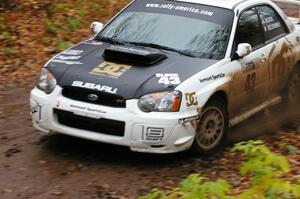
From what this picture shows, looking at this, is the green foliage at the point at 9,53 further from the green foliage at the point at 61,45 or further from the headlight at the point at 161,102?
the headlight at the point at 161,102

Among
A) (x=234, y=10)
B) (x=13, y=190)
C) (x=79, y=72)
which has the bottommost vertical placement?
(x=13, y=190)

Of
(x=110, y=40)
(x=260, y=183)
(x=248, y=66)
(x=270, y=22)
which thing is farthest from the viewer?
(x=270, y=22)

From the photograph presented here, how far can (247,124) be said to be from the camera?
8547 mm

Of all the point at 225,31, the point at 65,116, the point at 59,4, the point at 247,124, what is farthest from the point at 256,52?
the point at 59,4

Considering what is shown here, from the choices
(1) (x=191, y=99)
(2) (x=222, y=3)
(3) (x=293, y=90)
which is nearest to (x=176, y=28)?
(2) (x=222, y=3)

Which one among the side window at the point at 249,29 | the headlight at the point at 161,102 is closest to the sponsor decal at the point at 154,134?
the headlight at the point at 161,102

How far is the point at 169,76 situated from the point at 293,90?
2.92 metres

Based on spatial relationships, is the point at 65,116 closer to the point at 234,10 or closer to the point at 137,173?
the point at 137,173

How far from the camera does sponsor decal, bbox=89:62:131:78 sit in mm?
6844

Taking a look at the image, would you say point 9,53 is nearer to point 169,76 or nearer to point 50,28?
point 50,28

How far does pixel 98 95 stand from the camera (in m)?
6.68

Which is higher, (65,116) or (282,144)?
(65,116)

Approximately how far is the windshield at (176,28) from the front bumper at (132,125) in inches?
44.3

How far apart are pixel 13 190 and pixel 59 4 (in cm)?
756
